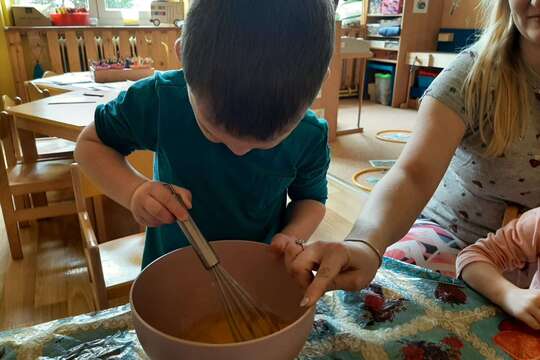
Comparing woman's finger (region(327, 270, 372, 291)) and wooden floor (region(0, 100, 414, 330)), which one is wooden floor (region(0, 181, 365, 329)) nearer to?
wooden floor (region(0, 100, 414, 330))

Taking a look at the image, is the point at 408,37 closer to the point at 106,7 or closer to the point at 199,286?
the point at 106,7

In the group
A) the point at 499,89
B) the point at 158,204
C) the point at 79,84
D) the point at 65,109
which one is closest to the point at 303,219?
the point at 158,204

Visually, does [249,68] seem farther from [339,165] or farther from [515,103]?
[339,165]

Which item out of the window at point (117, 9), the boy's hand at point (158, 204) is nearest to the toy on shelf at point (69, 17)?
the window at point (117, 9)

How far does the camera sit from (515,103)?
85 cm

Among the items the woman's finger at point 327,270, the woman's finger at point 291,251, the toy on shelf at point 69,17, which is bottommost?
the woman's finger at point 327,270

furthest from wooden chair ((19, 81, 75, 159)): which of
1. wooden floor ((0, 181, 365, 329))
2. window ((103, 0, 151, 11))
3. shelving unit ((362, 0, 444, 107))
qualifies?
shelving unit ((362, 0, 444, 107))

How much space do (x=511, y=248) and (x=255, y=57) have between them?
538 millimetres

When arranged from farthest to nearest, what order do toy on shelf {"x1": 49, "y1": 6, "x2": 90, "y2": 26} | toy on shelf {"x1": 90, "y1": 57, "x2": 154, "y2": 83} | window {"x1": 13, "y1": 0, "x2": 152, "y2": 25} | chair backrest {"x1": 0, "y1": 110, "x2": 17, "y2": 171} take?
window {"x1": 13, "y1": 0, "x2": 152, "y2": 25} < toy on shelf {"x1": 49, "y1": 6, "x2": 90, "y2": 26} < toy on shelf {"x1": 90, "y1": 57, "x2": 154, "y2": 83} < chair backrest {"x1": 0, "y1": 110, "x2": 17, "y2": 171}

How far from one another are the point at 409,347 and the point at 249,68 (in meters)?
0.38

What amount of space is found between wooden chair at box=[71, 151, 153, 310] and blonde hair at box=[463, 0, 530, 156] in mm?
854

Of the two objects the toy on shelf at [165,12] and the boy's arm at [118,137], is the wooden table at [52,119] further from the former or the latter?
the toy on shelf at [165,12]

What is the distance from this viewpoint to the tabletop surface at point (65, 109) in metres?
1.51

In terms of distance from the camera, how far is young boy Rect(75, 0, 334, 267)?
40 cm
